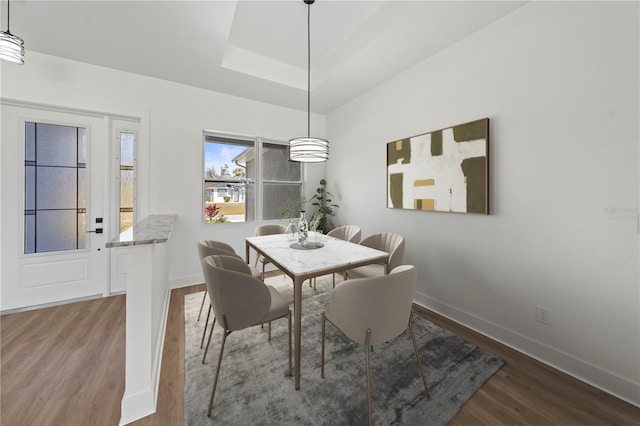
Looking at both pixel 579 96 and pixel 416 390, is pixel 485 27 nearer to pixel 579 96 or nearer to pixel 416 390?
pixel 579 96

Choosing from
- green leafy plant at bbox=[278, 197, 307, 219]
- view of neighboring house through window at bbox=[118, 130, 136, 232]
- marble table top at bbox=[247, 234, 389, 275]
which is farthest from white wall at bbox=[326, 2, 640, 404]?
view of neighboring house through window at bbox=[118, 130, 136, 232]

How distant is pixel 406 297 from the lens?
4.71 feet

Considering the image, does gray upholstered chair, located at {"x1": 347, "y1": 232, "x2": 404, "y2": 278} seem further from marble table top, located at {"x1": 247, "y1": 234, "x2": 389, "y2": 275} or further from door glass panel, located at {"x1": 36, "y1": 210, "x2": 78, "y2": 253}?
door glass panel, located at {"x1": 36, "y1": 210, "x2": 78, "y2": 253}

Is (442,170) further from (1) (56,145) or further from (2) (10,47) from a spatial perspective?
(1) (56,145)

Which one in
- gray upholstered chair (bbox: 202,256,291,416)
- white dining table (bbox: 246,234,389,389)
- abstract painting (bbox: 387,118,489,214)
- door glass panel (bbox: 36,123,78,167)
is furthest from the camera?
door glass panel (bbox: 36,123,78,167)

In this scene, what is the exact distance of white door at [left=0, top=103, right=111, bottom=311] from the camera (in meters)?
2.56

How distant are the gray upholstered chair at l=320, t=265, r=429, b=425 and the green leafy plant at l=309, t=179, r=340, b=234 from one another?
A: 2796mm

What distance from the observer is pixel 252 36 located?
9.00 ft

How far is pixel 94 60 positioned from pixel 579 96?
4.60 m

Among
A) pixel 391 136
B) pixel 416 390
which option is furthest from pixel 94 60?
pixel 416 390

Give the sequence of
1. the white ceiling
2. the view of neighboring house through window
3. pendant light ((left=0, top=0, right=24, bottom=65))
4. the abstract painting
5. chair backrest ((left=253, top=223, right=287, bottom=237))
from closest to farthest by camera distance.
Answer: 1. pendant light ((left=0, top=0, right=24, bottom=65))
2. the white ceiling
3. the abstract painting
4. the view of neighboring house through window
5. chair backrest ((left=253, top=223, right=287, bottom=237))

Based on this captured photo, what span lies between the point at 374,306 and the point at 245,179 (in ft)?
10.4

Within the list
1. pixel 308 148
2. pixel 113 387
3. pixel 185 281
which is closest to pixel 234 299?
pixel 113 387

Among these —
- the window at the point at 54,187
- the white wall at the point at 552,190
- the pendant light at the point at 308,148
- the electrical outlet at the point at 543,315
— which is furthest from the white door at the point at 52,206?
the electrical outlet at the point at 543,315
